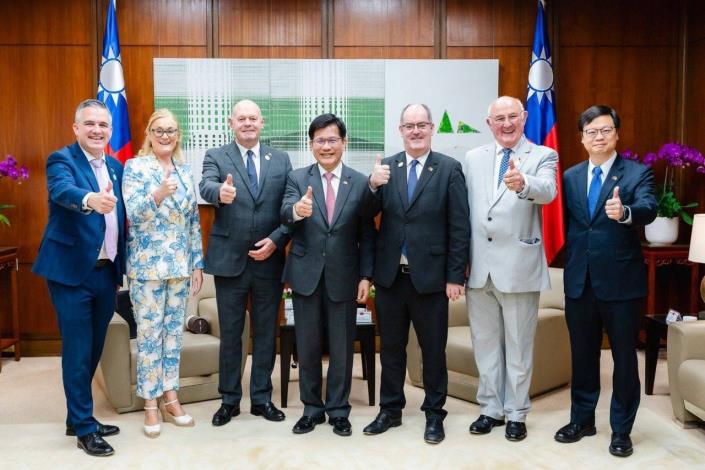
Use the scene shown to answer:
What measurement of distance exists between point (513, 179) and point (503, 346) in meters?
0.91

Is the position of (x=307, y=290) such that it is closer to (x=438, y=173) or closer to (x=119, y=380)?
(x=438, y=173)

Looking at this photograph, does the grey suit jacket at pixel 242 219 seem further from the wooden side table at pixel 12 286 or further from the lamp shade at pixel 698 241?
the lamp shade at pixel 698 241

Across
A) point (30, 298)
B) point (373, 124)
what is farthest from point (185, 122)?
point (30, 298)

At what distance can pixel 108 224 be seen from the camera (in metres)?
3.21

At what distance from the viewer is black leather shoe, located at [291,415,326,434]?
3.34m

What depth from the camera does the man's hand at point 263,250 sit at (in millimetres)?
3323

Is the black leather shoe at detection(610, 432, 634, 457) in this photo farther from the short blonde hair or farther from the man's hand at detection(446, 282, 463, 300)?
the short blonde hair

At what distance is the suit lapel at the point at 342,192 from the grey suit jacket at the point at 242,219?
0.27 m

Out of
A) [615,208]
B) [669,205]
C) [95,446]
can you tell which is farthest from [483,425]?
[669,205]

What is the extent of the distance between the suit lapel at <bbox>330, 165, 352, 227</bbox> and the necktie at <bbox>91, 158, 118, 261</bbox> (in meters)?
1.03

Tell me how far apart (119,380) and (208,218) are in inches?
74.1

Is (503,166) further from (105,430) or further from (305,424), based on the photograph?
(105,430)

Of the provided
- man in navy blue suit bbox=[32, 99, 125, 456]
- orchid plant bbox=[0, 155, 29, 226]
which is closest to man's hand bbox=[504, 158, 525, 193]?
man in navy blue suit bbox=[32, 99, 125, 456]

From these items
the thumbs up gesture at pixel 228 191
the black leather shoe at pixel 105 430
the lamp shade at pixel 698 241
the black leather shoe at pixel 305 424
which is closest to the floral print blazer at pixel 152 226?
the thumbs up gesture at pixel 228 191
